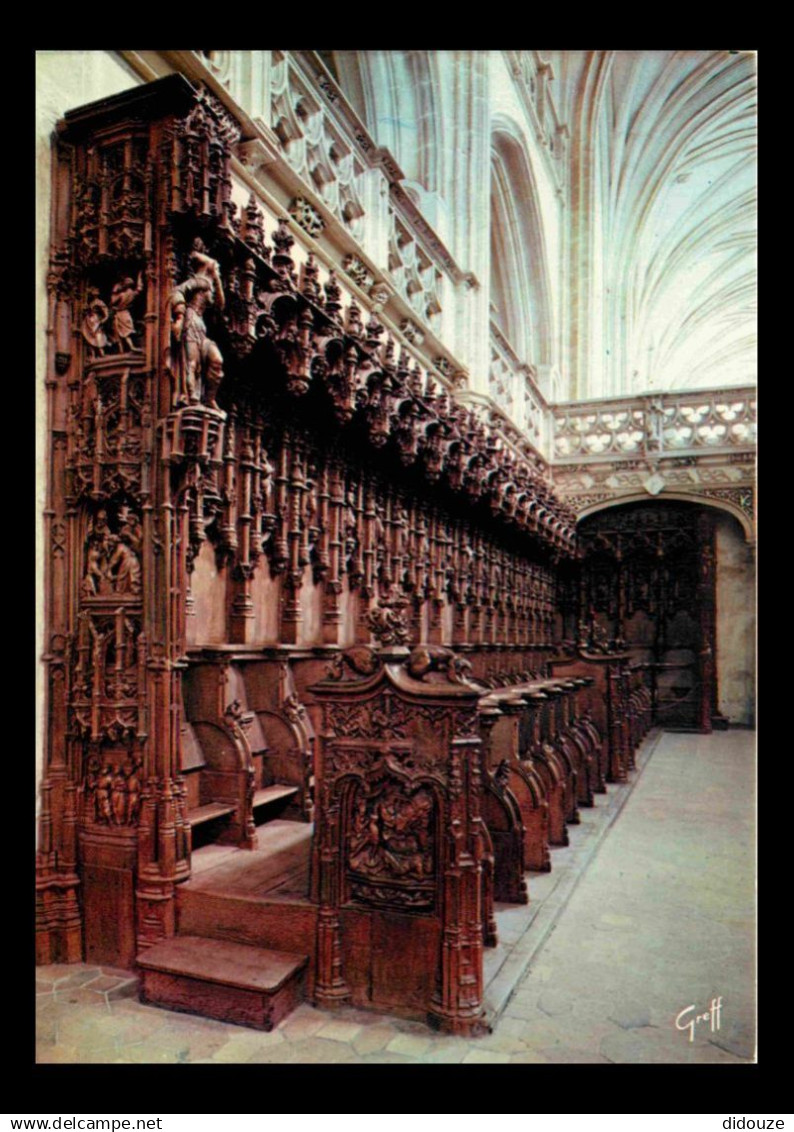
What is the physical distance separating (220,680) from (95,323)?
1.74 m

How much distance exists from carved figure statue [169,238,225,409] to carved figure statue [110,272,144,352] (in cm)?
20

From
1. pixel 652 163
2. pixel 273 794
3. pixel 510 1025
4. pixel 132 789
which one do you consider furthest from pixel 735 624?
pixel 652 163

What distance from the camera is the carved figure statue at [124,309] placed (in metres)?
3.62

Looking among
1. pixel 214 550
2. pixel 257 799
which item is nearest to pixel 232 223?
pixel 214 550

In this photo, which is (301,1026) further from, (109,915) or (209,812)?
(209,812)

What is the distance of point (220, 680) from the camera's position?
13.1 ft

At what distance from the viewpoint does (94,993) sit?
312 cm

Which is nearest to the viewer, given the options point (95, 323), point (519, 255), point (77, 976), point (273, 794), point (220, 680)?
point (77, 976)

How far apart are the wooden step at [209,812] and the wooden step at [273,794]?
0.20 m

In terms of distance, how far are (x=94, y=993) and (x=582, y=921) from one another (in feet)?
7.40

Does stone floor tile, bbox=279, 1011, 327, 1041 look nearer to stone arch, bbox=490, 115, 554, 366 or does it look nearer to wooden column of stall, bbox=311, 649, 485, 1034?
wooden column of stall, bbox=311, 649, 485, 1034

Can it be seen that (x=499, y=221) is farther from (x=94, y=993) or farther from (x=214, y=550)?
(x=94, y=993)

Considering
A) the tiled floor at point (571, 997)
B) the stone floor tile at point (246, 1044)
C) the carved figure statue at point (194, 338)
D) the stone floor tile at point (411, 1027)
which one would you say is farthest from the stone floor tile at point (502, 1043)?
the carved figure statue at point (194, 338)

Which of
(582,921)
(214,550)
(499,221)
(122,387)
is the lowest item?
(582,921)
